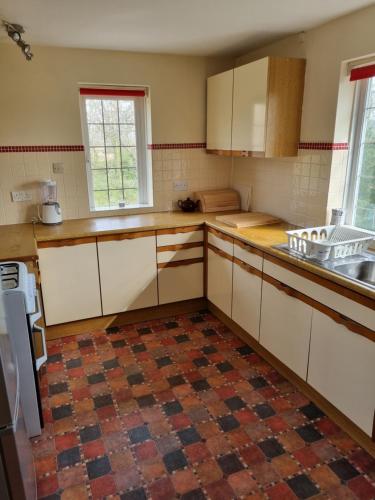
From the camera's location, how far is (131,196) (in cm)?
364

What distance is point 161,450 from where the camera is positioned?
6.38 feet

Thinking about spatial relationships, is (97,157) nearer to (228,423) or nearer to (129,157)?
(129,157)

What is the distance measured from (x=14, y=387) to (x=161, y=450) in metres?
0.95

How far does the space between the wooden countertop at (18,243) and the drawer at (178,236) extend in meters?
1.00

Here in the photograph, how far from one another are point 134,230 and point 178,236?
40cm

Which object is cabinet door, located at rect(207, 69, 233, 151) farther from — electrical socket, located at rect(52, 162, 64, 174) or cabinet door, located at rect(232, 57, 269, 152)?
electrical socket, located at rect(52, 162, 64, 174)

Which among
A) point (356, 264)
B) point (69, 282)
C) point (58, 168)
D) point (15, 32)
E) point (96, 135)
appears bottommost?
point (69, 282)

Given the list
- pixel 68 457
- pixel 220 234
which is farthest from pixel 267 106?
pixel 68 457

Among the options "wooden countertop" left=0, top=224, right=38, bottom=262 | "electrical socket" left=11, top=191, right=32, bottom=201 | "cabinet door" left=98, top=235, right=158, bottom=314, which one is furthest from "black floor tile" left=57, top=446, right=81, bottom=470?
"electrical socket" left=11, top=191, right=32, bottom=201

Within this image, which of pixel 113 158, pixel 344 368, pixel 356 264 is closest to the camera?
pixel 344 368

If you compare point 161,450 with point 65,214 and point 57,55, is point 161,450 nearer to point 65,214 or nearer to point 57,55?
point 65,214

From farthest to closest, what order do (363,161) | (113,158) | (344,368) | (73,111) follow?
(113,158) < (73,111) < (363,161) < (344,368)

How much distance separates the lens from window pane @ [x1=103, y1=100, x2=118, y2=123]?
3.36 metres

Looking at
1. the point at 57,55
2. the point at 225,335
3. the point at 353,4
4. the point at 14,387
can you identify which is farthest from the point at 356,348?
the point at 57,55
